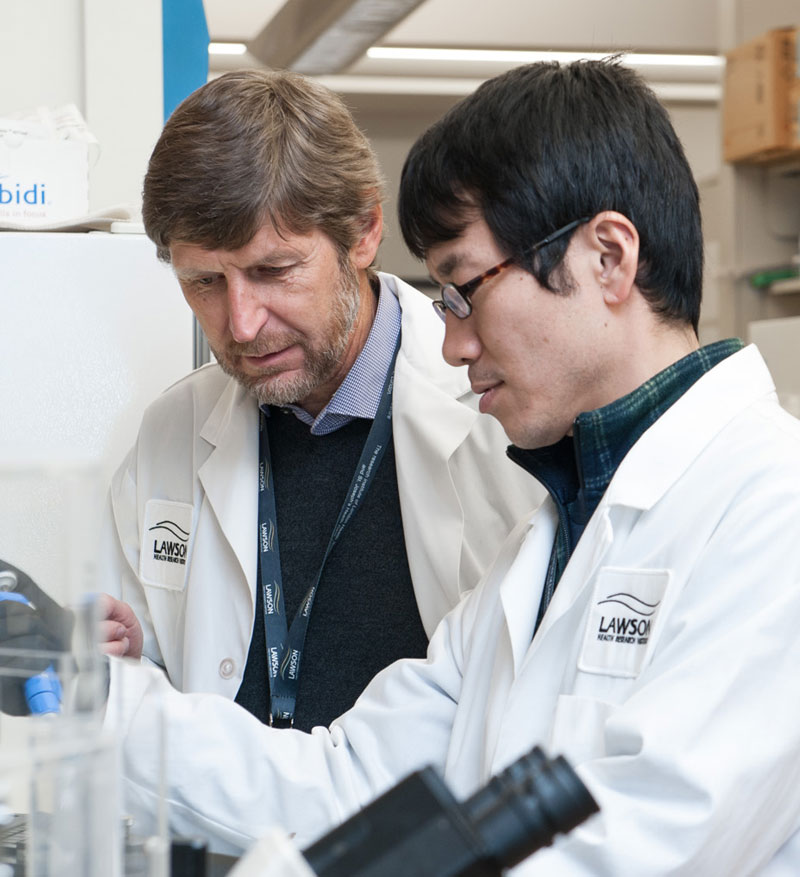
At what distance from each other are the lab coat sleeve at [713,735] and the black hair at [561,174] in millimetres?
310

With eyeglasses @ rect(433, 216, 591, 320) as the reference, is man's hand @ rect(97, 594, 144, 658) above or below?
below

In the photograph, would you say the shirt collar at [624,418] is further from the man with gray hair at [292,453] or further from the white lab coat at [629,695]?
the man with gray hair at [292,453]

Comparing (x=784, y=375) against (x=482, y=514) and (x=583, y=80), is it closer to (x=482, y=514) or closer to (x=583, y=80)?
(x=482, y=514)

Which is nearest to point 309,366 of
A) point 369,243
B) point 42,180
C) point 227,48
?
point 369,243

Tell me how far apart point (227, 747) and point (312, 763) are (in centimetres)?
9

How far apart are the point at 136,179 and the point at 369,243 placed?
3.25 ft

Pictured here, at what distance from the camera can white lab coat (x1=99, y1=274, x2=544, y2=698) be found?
152 cm

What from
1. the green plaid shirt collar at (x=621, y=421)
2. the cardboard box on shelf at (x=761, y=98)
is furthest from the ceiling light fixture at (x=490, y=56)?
the green plaid shirt collar at (x=621, y=421)

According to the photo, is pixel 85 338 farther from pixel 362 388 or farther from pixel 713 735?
pixel 713 735

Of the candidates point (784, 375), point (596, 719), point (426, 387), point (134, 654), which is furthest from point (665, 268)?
point (784, 375)

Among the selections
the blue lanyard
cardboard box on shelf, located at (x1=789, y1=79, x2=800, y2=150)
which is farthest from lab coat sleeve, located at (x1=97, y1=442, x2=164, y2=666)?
cardboard box on shelf, located at (x1=789, y1=79, x2=800, y2=150)

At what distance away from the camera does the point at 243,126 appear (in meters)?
1.46

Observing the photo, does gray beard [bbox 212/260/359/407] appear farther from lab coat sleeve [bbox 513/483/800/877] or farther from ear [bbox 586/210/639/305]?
lab coat sleeve [bbox 513/483/800/877]

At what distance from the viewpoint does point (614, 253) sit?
42.3 inches
